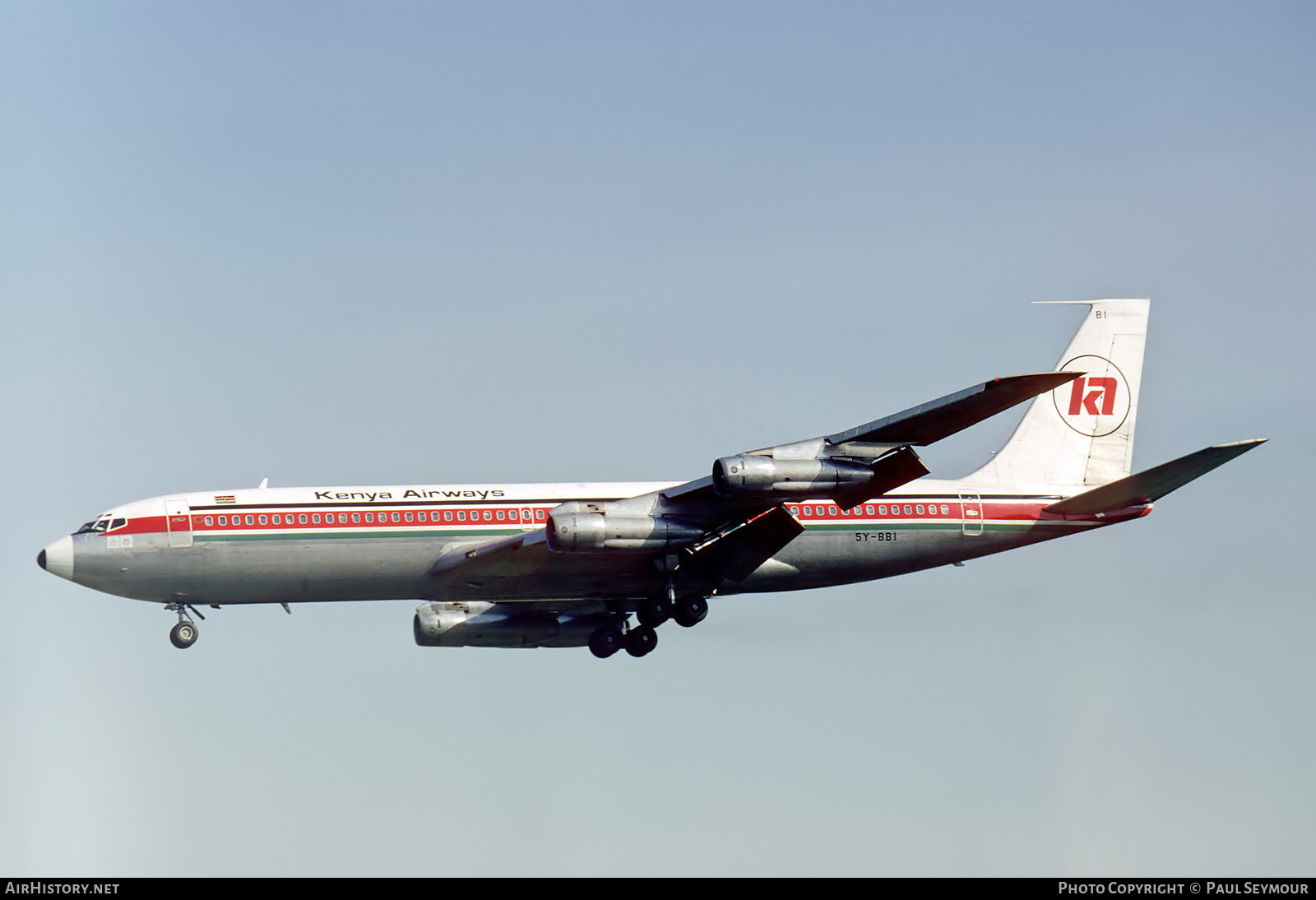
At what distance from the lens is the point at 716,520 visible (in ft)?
164

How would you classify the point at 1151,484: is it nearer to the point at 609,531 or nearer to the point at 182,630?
the point at 609,531

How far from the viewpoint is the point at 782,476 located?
153 feet

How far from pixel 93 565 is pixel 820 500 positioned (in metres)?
22.3

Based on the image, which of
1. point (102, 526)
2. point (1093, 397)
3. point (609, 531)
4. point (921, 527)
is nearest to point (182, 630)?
point (102, 526)

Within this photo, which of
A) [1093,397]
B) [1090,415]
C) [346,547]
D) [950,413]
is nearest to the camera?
[950,413]

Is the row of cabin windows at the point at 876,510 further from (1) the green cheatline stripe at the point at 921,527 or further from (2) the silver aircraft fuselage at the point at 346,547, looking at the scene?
(1) the green cheatline stripe at the point at 921,527

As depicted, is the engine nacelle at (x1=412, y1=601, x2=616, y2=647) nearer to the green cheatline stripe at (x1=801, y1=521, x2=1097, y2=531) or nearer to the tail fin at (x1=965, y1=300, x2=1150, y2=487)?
the green cheatline stripe at (x1=801, y1=521, x2=1097, y2=531)

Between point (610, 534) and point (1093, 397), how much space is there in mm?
20203

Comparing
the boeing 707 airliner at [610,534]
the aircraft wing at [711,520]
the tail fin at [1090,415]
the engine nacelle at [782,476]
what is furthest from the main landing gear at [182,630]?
the tail fin at [1090,415]

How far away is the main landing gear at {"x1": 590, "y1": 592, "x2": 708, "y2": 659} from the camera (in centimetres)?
5288

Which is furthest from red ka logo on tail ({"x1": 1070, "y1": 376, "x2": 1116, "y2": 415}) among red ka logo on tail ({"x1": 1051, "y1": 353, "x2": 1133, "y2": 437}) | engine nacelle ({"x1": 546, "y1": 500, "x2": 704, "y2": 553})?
engine nacelle ({"x1": 546, "y1": 500, "x2": 704, "y2": 553})

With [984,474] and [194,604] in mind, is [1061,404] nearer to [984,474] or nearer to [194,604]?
[984,474]

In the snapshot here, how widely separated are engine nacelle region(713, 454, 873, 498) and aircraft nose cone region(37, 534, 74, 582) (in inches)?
792
